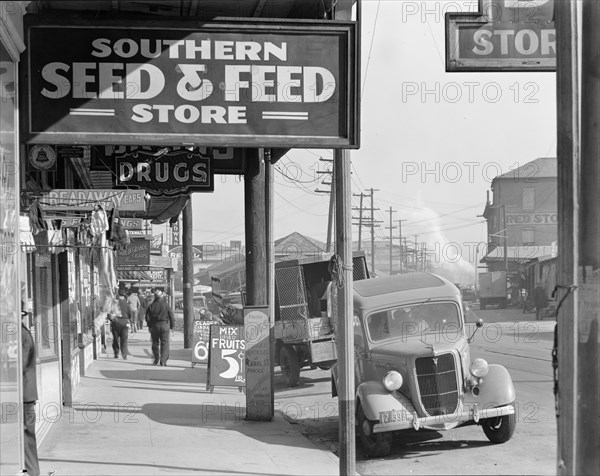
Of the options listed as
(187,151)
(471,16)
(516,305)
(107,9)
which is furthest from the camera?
(516,305)

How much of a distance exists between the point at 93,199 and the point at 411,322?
4933mm

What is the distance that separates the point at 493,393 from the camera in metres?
12.0

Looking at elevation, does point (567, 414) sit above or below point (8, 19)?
below

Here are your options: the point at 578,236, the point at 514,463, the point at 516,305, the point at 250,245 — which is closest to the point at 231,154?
the point at 250,245

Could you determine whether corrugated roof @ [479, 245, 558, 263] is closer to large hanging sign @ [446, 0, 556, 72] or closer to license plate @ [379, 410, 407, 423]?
license plate @ [379, 410, 407, 423]

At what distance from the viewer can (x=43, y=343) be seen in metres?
13.4

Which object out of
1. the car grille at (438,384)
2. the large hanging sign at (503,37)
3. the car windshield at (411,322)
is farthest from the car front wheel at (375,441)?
the large hanging sign at (503,37)

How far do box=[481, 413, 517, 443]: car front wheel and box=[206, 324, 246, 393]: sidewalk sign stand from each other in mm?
5649

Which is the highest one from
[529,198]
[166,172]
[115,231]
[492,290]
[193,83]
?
[529,198]

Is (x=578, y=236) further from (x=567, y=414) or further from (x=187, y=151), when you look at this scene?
(x=187, y=151)

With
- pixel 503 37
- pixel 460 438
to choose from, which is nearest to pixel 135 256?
pixel 460 438

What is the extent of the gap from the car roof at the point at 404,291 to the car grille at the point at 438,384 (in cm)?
143

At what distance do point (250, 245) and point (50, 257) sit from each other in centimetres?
323

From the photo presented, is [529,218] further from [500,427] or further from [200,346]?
[500,427]
